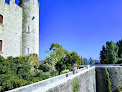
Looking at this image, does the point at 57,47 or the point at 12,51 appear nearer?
the point at 12,51

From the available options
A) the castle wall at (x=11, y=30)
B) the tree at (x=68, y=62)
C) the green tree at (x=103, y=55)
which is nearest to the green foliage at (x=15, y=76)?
the castle wall at (x=11, y=30)

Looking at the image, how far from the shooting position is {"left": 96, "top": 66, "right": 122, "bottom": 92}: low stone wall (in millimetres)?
17703

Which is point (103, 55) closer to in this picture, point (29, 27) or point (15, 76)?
point (29, 27)

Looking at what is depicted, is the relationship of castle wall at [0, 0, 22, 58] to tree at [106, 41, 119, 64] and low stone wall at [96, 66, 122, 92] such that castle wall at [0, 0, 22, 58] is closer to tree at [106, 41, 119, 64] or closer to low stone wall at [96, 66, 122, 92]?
low stone wall at [96, 66, 122, 92]

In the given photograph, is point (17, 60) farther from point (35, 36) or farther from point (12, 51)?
point (35, 36)

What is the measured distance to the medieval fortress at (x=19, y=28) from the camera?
14688 millimetres

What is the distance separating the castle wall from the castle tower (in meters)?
0.60

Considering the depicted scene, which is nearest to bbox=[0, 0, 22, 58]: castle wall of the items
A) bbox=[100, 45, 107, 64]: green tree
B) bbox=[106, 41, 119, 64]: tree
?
bbox=[106, 41, 119, 64]: tree

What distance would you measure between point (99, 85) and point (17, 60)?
12.1 meters

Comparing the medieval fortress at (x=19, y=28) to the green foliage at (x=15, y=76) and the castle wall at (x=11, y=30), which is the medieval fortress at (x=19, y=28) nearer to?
the castle wall at (x=11, y=30)

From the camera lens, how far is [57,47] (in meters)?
33.1

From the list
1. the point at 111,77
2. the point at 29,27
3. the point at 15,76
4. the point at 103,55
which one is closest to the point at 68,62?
the point at 111,77

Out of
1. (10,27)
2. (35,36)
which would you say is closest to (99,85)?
(35,36)

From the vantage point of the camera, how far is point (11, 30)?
15.7 metres
